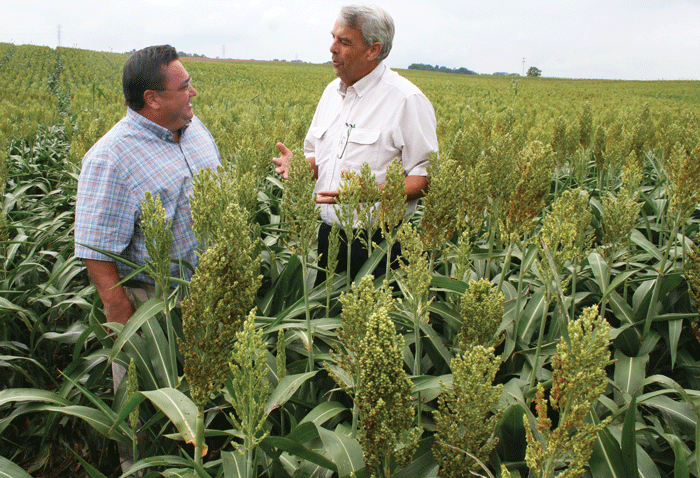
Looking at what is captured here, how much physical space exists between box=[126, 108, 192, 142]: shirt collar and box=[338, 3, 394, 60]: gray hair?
1.29 m

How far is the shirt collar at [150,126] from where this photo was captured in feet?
8.08

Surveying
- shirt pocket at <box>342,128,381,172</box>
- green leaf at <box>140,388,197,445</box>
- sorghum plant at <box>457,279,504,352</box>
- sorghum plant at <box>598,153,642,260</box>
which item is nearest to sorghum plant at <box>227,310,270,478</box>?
green leaf at <box>140,388,197,445</box>

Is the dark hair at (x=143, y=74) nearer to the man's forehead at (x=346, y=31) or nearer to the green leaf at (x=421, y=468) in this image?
the man's forehead at (x=346, y=31)

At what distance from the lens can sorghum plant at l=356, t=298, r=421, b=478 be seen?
892 mm

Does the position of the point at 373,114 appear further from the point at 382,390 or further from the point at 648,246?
the point at 382,390

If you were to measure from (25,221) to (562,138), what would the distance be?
477cm

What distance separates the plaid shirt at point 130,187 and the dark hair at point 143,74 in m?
0.08

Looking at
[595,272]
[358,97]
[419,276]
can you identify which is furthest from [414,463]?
[358,97]

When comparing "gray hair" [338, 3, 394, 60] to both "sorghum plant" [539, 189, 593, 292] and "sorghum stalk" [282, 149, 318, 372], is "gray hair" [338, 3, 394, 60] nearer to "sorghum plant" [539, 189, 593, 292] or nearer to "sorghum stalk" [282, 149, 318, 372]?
"sorghum stalk" [282, 149, 318, 372]

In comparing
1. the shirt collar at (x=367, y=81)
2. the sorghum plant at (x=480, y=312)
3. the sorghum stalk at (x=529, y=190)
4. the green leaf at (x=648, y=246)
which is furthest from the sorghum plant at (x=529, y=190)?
the shirt collar at (x=367, y=81)

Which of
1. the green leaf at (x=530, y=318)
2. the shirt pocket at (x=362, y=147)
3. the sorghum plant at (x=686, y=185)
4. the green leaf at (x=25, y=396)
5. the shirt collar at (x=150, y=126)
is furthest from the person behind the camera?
the shirt pocket at (x=362, y=147)

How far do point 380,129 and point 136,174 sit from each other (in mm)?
1472

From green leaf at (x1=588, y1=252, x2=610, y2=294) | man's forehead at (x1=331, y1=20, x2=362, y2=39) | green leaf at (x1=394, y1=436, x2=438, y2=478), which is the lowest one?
green leaf at (x1=394, y1=436, x2=438, y2=478)

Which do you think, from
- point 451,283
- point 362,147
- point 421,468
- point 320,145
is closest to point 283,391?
point 421,468
